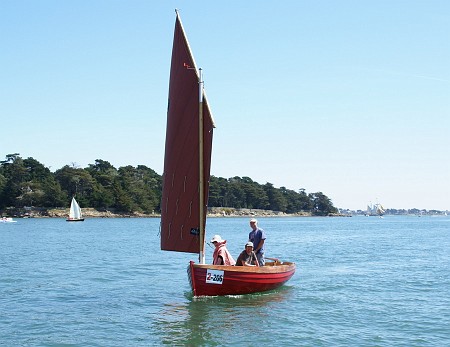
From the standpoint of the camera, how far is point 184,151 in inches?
787

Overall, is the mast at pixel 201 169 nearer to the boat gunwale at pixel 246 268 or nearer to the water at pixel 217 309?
the boat gunwale at pixel 246 268

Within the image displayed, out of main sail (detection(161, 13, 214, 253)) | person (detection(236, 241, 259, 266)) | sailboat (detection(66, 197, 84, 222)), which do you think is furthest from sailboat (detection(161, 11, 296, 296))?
sailboat (detection(66, 197, 84, 222))

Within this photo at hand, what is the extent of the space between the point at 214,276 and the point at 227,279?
472 millimetres

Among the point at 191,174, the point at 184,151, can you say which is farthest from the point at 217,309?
the point at 184,151

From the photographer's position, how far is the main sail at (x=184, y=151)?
19.6m

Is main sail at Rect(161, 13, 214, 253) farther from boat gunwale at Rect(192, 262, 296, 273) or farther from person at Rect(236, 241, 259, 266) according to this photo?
person at Rect(236, 241, 259, 266)

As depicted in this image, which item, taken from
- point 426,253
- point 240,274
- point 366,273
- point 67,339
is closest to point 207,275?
point 240,274

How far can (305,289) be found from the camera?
24703 mm

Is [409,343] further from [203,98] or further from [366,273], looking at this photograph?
[366,273]

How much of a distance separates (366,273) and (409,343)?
15.3 meters

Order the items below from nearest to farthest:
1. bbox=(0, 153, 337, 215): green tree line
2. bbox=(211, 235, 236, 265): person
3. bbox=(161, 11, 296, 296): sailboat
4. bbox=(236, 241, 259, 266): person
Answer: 1. bbox=(161, 11, 296, 296): sailboat
2. bbox=(211, 235, 236, 265): person
3. bbox=(236, 241, 259, 266): person
4. bbox=(0, 153, 337, 215): green tree line

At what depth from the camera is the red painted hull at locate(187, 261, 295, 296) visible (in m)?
19.6

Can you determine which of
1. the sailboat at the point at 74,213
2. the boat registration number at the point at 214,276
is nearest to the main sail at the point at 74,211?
the sailboat at the point at 74,213

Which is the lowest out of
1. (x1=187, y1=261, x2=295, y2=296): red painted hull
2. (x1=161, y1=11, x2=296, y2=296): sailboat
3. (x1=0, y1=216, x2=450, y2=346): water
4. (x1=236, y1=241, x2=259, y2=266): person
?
(x1=0, y1=216, x2=450, y2=346): water
